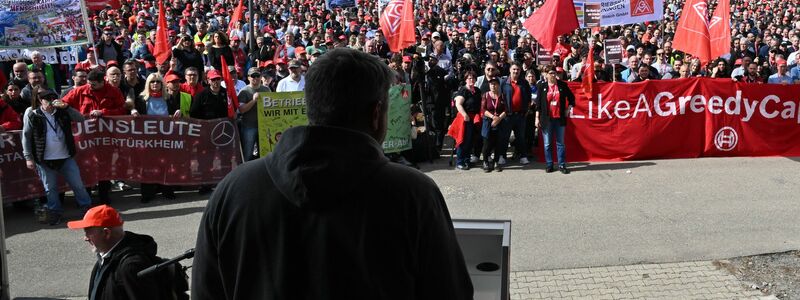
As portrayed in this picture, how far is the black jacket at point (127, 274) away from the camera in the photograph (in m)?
4.22

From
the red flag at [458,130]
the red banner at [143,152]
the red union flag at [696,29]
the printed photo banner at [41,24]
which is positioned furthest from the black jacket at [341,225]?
the red union flag at [696,29]

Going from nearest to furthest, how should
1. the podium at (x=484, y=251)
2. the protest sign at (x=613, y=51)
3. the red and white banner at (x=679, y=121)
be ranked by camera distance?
the podium at (x=484, y=251), the red and white banner at (x=679, y=121), the protest sign at (x=613, y=51)

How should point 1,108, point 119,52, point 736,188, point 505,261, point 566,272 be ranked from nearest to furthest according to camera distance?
point 505,261, point 566,272, point 1,108, point 736,188, point 119,52

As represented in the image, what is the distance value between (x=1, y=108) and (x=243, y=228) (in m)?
8.89

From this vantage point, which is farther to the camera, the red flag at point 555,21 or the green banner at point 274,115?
the red flag at point 555,21

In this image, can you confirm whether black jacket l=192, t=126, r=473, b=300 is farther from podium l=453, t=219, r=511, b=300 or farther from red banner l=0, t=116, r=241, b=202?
red banner l=0, t=116, r=241, b=202

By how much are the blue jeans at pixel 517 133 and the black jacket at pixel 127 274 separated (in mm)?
7988

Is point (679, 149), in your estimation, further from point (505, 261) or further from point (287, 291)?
point (287, 291)

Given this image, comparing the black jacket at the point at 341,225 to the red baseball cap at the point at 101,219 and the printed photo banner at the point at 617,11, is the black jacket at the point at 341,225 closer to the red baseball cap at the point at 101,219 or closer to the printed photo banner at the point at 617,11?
the red baseball cap at the point at 101,219

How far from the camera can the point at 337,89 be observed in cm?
198

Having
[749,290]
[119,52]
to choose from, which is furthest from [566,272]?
[119,52]

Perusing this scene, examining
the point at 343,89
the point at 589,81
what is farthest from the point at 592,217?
the point at 343,89

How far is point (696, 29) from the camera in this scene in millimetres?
13695

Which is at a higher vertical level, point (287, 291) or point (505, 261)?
point (287, 291)
